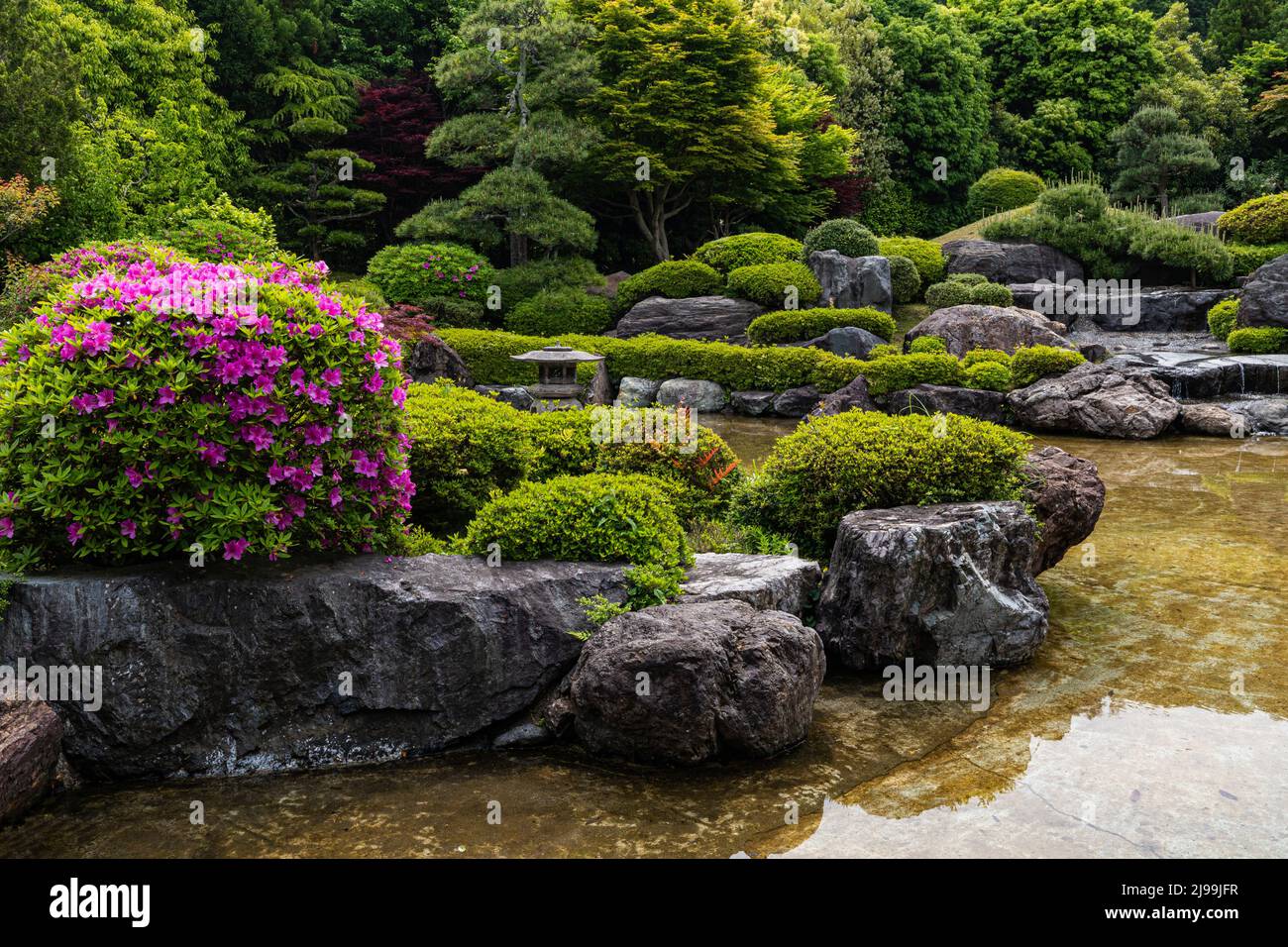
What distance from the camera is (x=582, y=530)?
5.28m

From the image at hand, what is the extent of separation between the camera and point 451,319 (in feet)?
63.2

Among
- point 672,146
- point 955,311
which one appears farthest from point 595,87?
point 955,311

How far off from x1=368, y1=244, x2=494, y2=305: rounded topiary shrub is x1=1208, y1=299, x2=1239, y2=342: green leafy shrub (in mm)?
14423

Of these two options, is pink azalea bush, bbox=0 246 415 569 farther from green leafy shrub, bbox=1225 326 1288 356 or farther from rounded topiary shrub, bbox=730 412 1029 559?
green leafy shrub, bbox=1225 326 1288 356

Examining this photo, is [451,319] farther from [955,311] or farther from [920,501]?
[920,501]

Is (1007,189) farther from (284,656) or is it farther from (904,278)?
(284,656)

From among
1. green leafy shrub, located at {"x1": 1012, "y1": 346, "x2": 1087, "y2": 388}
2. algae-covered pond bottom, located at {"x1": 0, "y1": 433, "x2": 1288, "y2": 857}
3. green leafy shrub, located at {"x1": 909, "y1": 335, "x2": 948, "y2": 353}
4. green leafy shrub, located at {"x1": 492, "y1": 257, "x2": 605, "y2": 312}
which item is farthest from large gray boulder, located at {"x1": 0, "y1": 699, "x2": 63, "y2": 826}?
green leafy shrub, located at {"x1": 492, "y1": 257, "x2": 605, "y2": 312}

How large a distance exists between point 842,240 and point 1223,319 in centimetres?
762

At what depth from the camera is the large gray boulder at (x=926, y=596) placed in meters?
5.52

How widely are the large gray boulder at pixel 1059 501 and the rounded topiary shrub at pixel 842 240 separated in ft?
49.4

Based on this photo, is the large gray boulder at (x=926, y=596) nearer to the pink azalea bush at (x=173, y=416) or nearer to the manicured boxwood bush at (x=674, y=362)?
the pink azalea bush at (x=173, y=416)

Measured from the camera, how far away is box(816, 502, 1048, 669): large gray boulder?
552cm

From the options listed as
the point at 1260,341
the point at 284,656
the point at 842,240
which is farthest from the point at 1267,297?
the point at 284,656

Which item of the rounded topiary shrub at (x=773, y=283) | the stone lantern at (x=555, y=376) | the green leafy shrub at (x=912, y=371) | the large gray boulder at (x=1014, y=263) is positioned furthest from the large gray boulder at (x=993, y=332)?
the stone lantern at (x=555, y=376)
